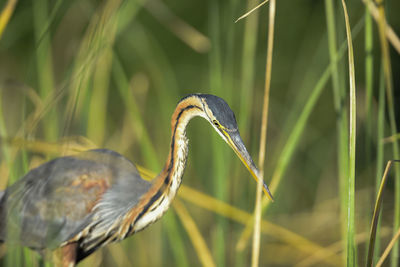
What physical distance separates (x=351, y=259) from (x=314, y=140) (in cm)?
294

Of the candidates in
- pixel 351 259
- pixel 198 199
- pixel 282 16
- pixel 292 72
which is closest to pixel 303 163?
pixel 292 72

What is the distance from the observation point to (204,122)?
4273mm

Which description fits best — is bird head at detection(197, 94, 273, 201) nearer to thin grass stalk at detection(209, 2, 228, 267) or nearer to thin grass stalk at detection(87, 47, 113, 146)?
thin grass stalk at detection(209, 2, 228, 267)

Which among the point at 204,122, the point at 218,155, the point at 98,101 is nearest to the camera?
the point at 218,155

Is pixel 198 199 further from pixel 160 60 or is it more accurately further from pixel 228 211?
pixel 160 60

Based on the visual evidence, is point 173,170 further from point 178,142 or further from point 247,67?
point 247,67

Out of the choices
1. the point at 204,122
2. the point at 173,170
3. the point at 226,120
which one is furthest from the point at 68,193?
the point at 204,122

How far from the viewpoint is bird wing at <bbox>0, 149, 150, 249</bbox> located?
1.92 meters

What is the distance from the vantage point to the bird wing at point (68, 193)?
1.92 meters

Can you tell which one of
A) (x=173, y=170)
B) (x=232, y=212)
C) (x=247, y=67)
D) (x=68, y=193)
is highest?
(x=247, y=67)

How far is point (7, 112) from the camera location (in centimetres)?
455

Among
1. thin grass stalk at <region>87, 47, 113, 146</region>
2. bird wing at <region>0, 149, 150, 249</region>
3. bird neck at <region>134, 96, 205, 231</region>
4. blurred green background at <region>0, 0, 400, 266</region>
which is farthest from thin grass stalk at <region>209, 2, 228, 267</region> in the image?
thin grass stalk at <region>87, 47, 113, 146</region>

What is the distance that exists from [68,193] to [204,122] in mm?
2378

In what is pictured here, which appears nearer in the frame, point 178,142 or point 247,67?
point 178,142
